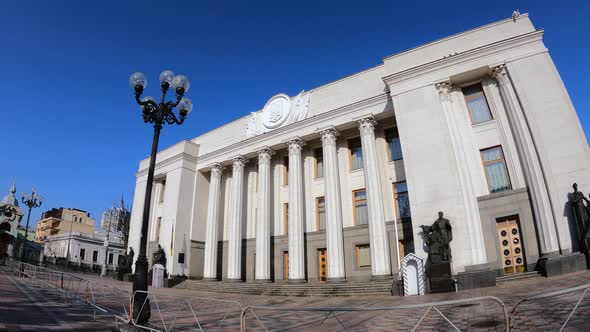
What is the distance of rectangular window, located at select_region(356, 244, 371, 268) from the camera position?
65.1ft

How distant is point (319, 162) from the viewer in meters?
24.0

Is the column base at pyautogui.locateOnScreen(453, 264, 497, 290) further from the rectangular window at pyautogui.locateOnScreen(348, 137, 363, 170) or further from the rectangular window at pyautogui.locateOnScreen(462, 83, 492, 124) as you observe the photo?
the rectangular window at pyautogui.locateOnScreen(348, 137, 363, 170)

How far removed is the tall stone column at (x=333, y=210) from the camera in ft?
62.6

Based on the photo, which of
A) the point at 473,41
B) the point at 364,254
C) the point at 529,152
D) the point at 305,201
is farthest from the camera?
the point at 305,201

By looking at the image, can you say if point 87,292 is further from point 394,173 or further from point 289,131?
point 394,173

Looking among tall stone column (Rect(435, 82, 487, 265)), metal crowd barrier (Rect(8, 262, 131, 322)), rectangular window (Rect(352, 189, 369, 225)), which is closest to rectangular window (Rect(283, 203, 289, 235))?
rectangular window (Rect(352, 189, 369, 225))

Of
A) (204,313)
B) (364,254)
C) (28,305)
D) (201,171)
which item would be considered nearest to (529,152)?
(364,254)

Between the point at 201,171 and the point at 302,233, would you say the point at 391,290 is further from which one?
the point at 201,171

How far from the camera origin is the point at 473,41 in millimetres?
17703

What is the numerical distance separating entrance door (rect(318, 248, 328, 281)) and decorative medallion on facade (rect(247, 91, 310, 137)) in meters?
8.97

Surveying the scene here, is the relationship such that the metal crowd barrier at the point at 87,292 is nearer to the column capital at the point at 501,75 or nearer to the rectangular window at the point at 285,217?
the rectangular window at the point at 285,217

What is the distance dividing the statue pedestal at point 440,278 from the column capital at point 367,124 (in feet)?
28.9

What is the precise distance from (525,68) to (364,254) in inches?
490

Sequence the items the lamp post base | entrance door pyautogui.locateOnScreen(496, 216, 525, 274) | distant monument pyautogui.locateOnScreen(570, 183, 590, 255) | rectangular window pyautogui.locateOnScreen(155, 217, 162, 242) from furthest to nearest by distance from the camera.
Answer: rectangular window pyautogui.locateOnScreen(155, 217, 162, 242)
entrance door pyautogui.locateOnScreen(496, 216, 525, 274)
distant monument pyautogui.locateOnScreen(570, 183, 590, 255)
the lamp post base
